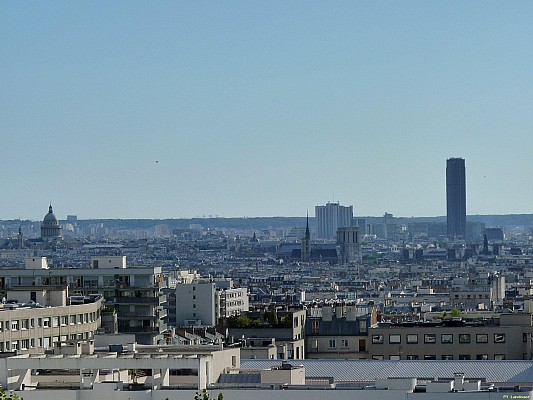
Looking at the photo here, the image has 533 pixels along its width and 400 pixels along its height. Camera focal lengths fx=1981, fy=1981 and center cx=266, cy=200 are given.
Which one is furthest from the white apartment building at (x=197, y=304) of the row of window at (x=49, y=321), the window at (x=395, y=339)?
the row of window at (x=49, y=321)

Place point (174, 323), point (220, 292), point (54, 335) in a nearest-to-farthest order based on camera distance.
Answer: point (54, 335)
point (174, 323)
point (220, 292)

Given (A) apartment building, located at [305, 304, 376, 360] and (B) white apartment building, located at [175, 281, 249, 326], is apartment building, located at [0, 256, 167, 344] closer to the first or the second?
(A) apartment building, located at [305, 304, 376, 360]

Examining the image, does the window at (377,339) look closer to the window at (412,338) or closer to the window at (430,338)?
the window at (412,338)

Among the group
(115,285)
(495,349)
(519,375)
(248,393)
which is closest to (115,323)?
(115,285)

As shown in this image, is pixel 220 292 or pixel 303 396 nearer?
pixel 303 396

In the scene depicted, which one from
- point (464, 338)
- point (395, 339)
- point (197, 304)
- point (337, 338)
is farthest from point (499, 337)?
point (197, 304)

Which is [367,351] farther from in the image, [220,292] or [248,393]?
Answer: [220,292]

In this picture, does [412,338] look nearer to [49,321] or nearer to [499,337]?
[499,337]
